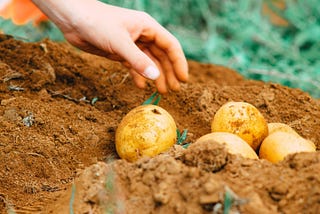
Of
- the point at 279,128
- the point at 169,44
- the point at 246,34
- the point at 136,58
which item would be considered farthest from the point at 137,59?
the point at 246,34

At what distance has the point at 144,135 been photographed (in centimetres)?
272

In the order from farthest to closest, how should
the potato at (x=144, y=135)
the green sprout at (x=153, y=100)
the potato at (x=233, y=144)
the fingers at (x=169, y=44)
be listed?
the green sprout at (x=153, y=100) < the fingers at (x=169, y=44) < the potato at (x=144, y=135) < the potato at (x=233, y=144)

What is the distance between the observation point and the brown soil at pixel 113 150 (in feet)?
6.83

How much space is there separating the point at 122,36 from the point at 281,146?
0.90 meters

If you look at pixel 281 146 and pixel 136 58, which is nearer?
pixel 281 146

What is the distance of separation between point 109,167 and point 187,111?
128 cm

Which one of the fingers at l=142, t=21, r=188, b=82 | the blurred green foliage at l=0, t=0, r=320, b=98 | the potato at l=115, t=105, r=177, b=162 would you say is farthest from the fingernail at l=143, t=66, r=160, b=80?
the blurred green foliage at l=0, t=0, r=320, b=98

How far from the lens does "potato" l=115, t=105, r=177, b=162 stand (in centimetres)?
272

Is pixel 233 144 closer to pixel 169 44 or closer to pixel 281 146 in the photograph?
pixel 281 146

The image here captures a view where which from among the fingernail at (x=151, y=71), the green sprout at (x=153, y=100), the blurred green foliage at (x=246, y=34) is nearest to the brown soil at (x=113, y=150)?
the green sprout at (x=153, y=100)

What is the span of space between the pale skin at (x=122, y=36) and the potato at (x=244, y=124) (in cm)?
38

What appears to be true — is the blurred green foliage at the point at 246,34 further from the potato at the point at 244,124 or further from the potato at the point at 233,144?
the potato at the point at 233,144

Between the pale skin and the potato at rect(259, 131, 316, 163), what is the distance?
617 millimetres

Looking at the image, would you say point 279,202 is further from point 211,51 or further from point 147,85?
point 211,51
